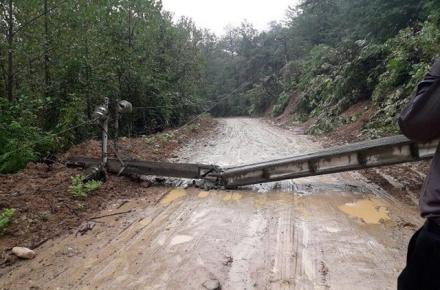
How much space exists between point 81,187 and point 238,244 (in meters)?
2.77

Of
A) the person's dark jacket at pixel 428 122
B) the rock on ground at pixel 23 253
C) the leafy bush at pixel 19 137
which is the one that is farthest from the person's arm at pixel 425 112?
the leafy bush at pixel 19 137

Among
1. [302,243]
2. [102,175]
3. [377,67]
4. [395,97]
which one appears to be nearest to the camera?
[302,243]

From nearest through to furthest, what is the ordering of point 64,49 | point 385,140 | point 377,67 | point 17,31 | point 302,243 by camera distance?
point 302,243, point 385,140, point 17,31, point 64,49, point 377,67

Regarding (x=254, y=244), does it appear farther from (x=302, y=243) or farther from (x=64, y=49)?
(x=64, y=49)

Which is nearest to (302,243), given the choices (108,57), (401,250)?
(401,250)

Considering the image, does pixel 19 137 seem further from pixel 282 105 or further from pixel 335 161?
pixel 282 105

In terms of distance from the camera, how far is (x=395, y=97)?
10.9 m

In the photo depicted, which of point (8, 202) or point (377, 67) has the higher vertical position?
point (377, 67)

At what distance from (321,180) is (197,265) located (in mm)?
3646

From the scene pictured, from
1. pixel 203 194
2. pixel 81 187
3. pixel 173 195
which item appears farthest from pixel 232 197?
pixel 81 187

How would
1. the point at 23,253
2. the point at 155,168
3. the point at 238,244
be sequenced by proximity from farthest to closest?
the point at 155,168 < the point at 238,244 < the point at 23,253

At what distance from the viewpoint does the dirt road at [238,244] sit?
3.22m

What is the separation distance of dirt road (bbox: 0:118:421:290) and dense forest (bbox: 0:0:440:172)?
271 cm

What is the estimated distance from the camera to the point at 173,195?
230 inches
